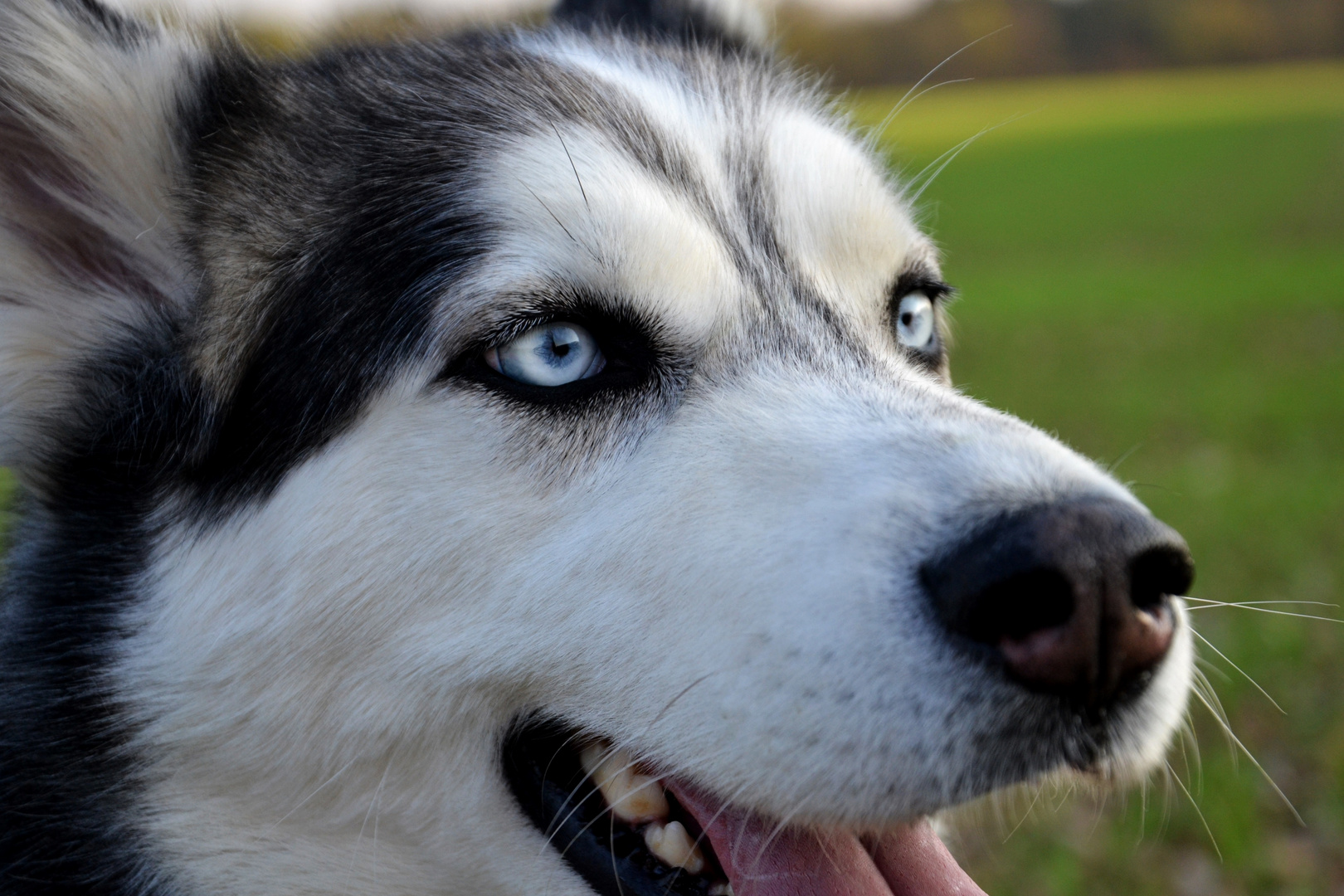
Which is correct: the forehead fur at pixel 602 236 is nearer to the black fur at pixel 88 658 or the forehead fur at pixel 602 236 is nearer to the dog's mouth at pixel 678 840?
the black fur at pixel 88 658

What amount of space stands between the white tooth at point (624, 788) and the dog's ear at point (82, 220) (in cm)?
140

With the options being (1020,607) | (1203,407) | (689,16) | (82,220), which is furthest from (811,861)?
(1203,407)

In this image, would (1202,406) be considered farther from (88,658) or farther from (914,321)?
(88,658)

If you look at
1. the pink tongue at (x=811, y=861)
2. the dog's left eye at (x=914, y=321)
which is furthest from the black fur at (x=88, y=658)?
the dog's left eye at (x=914, y=321)

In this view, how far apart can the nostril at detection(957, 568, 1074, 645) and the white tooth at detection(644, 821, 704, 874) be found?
827 millimetres

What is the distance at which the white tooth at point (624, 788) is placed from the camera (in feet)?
8.17

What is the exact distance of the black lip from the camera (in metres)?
2.43

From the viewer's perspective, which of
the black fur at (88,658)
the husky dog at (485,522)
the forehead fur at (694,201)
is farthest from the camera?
the black fur at (88,658)

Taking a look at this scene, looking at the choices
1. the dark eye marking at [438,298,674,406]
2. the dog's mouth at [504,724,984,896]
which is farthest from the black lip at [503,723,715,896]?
the dark eye marking at [438,298,674,406]

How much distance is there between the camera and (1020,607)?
201 centimetres

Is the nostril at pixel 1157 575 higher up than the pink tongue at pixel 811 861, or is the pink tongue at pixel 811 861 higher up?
the nostril at pixel 1157 575

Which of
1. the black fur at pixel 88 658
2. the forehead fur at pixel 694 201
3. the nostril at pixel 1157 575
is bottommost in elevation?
the black fur at pixel 88 658

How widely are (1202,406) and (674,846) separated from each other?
1050 cm

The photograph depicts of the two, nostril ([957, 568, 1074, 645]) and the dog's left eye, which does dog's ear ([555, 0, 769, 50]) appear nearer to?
the dog's left eye
